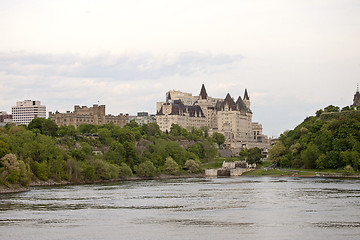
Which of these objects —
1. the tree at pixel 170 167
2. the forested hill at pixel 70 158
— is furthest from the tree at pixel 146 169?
the tree at pixel 170 167

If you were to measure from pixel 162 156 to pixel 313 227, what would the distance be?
5544 inches

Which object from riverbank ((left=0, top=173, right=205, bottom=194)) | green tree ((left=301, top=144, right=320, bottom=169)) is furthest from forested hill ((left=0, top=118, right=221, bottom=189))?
green tree ((left=301, top=144, right=320, bottom=169))

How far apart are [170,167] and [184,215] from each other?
11628cm

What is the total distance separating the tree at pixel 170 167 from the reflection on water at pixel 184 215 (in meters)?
86.3

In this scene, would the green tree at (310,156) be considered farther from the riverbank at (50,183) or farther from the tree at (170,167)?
the tree at (170,167)

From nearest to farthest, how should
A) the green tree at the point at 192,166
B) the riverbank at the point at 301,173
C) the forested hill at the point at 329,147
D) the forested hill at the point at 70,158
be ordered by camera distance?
the forested hill at the point at 70,158 → the riverbank at the point at 301,173 → the forested hill at the point at 329,147 → the green tree at the point at 192,166

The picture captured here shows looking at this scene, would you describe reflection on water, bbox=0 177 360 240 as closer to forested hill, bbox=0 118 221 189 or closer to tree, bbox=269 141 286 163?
forested hill, bbox=0 118 221 189

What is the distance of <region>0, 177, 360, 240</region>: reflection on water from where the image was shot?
2223 inches

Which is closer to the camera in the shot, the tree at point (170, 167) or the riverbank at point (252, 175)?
the riverbank at point (252, 175)

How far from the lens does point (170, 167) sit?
186 meters

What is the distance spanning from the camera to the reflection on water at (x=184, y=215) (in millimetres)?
56469

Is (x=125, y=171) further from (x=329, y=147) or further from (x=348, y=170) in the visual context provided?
(x=348, y=170)

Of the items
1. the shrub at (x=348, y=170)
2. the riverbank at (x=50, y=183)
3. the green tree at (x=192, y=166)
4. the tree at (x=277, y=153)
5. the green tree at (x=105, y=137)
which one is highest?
the green tree at (x=105, y=137)

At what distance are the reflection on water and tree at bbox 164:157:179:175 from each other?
283 feet
